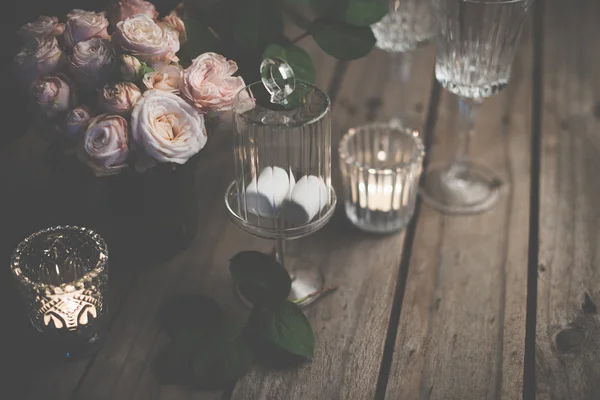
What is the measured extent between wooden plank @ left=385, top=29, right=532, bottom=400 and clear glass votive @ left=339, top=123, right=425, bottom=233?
0.06 metres

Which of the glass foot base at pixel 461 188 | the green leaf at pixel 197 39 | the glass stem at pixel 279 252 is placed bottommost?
the glass foot base at pixel 461 188

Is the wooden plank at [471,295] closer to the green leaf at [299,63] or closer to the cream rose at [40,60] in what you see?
the green leaf at [299,63]

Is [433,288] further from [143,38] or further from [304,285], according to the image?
[143,38]

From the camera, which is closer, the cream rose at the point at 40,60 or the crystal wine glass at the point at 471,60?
the cream rose at the point at 40,60

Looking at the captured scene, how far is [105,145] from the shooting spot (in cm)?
86

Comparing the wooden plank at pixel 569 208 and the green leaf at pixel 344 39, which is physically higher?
the green leaf at pixel 344 39

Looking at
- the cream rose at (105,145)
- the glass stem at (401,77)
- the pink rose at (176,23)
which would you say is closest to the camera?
the cream rose at (105,145)

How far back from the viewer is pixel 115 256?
42.8 inches

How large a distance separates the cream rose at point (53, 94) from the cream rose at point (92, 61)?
0.02m

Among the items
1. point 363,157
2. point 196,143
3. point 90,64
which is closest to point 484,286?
point 363,157

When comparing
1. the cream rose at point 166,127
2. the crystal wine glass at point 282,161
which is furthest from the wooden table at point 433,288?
the cream rose at point 166,127

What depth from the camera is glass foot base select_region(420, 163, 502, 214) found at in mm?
1198

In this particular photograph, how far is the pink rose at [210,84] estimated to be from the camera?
2.92ft

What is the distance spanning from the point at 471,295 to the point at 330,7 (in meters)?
0.45
